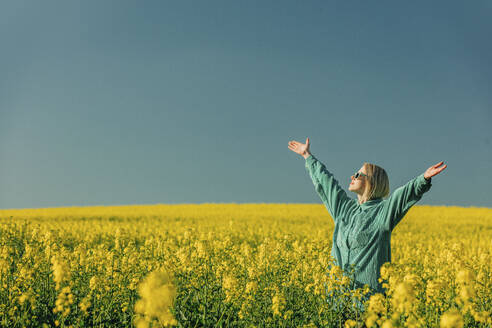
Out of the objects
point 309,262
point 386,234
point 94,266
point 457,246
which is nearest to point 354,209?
point 386,234

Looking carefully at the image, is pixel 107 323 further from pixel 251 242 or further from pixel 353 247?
pixel 251 242

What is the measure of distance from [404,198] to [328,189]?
955 millimetres

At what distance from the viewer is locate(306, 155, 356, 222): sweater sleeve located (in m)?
4.73

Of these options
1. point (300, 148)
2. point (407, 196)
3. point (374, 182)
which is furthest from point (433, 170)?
point (300, 148)

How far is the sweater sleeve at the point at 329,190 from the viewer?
4.73 meters

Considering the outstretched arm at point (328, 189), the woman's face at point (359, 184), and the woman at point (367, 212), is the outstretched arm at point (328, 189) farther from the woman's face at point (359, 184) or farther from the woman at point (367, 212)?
the woman's face at point (359, 184)

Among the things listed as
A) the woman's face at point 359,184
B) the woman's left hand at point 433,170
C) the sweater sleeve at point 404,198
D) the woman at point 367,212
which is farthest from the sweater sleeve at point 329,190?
the woman's left hand at point 433,170

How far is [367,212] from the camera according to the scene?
14.5ft

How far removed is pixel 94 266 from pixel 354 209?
3512 mm

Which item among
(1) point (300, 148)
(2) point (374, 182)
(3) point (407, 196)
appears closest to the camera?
(3) point (407, 196)

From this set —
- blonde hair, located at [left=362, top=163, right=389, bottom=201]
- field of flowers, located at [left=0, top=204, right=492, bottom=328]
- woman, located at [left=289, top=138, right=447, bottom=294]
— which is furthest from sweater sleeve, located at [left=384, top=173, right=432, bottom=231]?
field of flowers, located at [left=0, top=204, right=492, bottom=328]

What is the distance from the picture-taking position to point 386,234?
14.1ft

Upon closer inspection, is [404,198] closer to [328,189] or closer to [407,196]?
[407,196]

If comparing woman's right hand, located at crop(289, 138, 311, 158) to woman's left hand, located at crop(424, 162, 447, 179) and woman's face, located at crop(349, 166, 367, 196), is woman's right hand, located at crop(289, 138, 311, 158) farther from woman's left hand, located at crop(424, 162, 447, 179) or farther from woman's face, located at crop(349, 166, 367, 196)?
woman's left hand, located at crop(424, 162, 447, 179)
